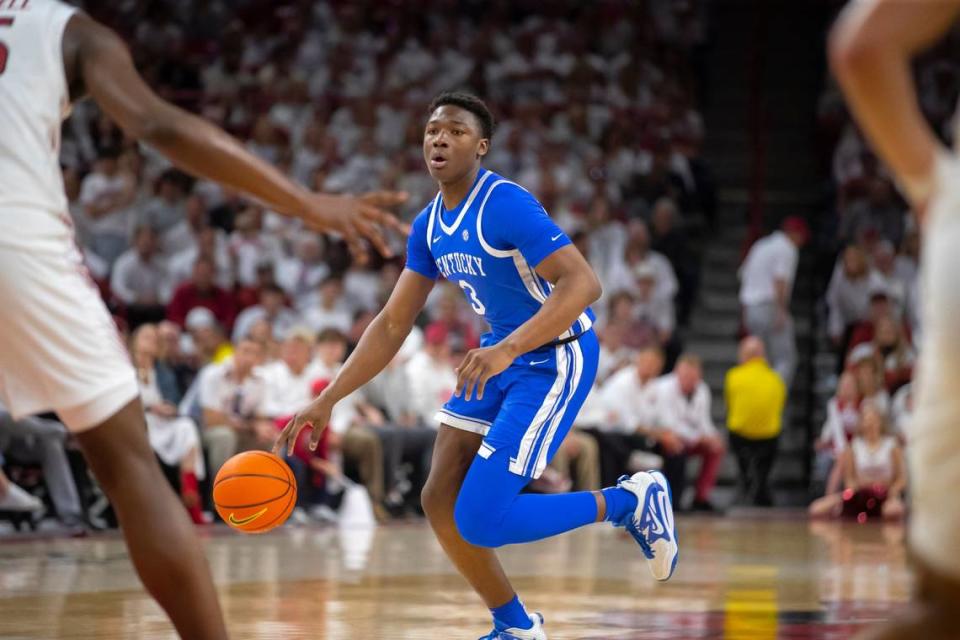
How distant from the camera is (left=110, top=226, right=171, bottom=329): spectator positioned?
13.6 meters

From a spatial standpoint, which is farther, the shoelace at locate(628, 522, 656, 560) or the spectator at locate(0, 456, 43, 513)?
the spectator at locate(0, 456, 43, 513)

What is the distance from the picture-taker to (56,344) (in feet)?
11.2

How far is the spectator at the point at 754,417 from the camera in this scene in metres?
14.8

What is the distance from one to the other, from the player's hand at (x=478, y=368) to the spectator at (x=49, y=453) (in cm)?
644

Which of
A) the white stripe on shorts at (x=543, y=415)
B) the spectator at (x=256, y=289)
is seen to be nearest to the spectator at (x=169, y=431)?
the spectator at (x=256, y=289)

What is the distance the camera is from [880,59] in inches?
102

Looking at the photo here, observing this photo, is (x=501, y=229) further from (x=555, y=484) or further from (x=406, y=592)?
(x=555, y=484)

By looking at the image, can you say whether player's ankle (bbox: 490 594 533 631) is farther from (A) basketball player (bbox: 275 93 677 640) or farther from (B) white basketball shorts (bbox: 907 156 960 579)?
(B) white basketball shorts (bbox: 907 156 960 579)

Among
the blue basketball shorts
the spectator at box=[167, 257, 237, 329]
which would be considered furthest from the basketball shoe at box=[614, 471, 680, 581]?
the spectator at box=[167, 257, 237, 329]

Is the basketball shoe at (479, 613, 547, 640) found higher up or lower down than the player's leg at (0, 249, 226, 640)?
lower down

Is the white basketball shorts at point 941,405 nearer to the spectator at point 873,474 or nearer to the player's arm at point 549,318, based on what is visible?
the player's arm at point 549,318

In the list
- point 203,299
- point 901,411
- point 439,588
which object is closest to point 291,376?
point 203,299

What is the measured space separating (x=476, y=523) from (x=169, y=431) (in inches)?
250

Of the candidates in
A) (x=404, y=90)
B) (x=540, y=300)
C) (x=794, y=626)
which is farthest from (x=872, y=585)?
(x=404, y=90)
